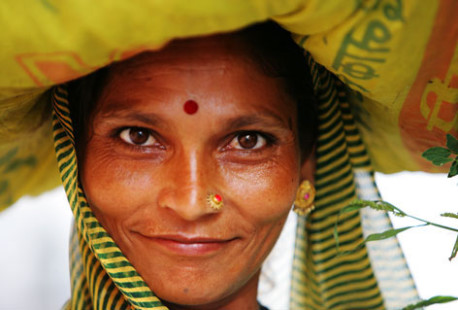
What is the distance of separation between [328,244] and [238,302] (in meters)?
0.37

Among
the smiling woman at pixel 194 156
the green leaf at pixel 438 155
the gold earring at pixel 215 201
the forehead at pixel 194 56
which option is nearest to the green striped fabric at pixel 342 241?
the smiling woman at pixel 194 156

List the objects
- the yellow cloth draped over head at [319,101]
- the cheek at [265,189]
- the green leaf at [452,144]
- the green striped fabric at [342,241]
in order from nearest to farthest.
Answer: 1. the yellow cloth draped over head at [319,101]
2. the green leaf at [452,144]
3. the cheek at [265,189]
4. the green striped fabric at [342,241]

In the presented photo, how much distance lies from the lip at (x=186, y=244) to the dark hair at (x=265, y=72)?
29 centimetres

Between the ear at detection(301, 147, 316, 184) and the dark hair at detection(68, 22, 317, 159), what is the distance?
162mm

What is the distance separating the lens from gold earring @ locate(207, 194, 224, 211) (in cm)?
153

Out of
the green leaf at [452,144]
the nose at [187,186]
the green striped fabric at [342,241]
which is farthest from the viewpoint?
the green striped fabric at [342,241]

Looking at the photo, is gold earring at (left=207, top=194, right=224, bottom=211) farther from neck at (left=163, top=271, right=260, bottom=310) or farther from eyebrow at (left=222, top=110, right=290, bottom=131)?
neck at (left=163, top=271, right=260, bottom=310)

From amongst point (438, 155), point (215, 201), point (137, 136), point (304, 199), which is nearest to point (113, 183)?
point (137, 136)

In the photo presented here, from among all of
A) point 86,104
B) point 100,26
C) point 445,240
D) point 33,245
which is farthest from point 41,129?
point 33,245

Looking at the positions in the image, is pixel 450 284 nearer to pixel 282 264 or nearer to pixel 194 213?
pixel 282 264

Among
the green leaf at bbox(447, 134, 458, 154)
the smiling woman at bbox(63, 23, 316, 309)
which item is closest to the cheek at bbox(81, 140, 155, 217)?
the smiling woman at bbox(63, 23, 316, 309)

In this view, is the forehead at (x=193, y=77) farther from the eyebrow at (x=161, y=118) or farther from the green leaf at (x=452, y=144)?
the green leaf at (x=452, y=144)

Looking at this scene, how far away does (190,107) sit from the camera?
154 centimetres

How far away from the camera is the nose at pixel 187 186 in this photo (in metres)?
1.51
